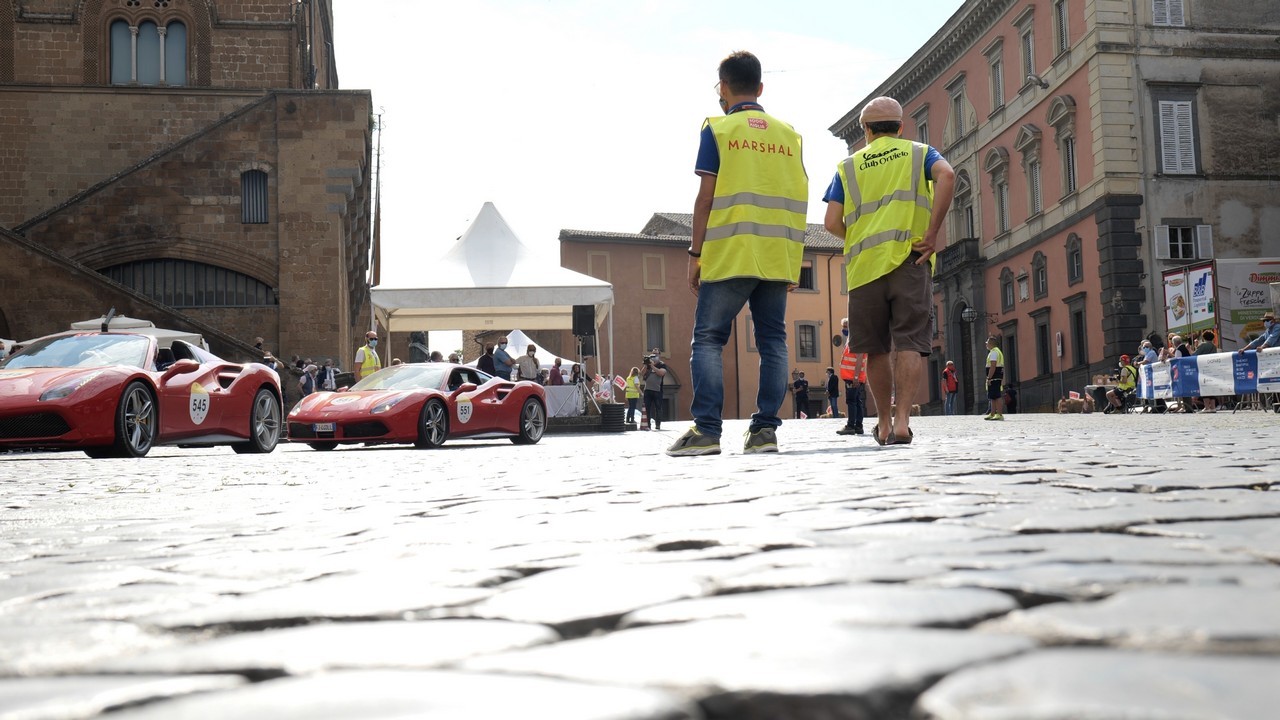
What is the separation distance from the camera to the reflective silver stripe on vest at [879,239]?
25.5ft

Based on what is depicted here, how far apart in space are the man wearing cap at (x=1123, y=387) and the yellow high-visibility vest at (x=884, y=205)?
23700 mm

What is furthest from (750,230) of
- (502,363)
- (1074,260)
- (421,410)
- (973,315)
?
(973,315)

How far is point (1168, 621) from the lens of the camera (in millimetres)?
1503

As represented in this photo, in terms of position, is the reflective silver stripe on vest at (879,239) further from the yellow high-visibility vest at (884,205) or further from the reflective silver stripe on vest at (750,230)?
the reflective silver stripe on vest at (750,230)

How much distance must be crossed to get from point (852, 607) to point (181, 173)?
3222 cm

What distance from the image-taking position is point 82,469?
8.88m

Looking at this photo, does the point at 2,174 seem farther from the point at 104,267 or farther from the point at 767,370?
the point at 767,370

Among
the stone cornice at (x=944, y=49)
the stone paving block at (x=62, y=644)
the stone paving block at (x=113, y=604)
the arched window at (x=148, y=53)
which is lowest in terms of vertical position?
the stone paving block at (x=113, y=604)

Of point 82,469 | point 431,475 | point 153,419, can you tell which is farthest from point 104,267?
point 431,475

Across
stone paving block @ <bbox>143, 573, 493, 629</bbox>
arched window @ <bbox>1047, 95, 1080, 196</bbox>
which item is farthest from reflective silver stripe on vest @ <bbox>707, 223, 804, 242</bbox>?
arched window @ <bbox>1047, 95, 1080, 196</bbox>

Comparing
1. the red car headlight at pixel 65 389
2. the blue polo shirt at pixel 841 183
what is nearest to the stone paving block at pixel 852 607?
the blue polo shirt at pixel 841 183

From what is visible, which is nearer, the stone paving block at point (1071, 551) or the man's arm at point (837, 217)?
the stone paving block at point (1071, 551)

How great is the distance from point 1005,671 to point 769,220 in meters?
6.18

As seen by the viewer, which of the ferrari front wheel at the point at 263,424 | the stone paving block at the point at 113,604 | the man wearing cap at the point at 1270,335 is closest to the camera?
the stone paving block at the point at 113,604
